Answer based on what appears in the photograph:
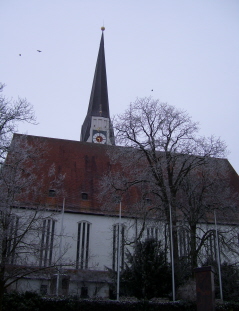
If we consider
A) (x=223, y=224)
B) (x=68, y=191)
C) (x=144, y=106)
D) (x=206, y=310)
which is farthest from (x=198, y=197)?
(x=68, y=191)

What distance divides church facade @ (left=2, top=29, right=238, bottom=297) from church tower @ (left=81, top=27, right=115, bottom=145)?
53.2 feet

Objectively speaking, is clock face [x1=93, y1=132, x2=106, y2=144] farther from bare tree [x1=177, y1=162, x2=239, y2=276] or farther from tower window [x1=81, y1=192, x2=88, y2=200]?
bare tree [x1=177, y1=162, x2=239, y2=276]

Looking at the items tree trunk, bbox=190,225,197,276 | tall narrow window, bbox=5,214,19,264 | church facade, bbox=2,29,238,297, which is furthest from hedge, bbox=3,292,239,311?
church facade, bbox=2,29,238,297

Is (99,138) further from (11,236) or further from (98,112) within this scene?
(11,236)

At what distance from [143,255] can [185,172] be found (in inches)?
184

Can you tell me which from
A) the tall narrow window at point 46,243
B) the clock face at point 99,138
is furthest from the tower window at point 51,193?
the clock face at point 99,138

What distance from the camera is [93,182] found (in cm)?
3017

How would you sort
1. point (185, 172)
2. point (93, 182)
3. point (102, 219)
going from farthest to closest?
1. point (93, 182)
2. point (102, 219)
3. point (185, 172)

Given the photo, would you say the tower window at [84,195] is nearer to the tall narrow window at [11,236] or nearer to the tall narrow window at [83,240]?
the tall narrow window at [83,240]

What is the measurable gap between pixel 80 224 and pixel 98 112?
1055 inches

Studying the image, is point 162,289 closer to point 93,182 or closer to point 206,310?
→ point 206,310

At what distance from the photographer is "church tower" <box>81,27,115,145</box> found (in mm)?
50469

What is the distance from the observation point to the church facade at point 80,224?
22484mm

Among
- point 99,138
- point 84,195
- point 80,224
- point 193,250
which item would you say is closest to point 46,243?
point 193,250
